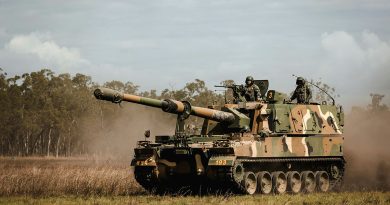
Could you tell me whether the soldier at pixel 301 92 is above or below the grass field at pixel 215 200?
above

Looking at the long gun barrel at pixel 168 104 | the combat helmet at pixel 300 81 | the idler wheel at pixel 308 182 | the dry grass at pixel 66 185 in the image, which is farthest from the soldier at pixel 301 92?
the dry grass at pixel 66 185

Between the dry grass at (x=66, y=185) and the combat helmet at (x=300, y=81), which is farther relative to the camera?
the combat helmet at (x=300, y=81)

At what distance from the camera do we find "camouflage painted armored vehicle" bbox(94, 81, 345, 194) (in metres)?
22.8

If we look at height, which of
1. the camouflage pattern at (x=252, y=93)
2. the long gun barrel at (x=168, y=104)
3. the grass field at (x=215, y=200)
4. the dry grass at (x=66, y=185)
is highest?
the camouflage pattern at (x=252, y=93)

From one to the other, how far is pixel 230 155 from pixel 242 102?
143 inches

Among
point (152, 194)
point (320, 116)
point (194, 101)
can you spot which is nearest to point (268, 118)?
point (320, 116)

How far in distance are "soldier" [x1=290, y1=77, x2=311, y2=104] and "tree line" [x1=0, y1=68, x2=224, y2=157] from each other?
188 feet

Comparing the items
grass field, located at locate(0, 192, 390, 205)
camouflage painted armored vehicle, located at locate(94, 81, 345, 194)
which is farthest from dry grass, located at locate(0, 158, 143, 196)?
grass field, located at locate(0, 192, 390, 205)

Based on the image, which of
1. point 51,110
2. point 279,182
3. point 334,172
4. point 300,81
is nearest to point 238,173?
point 279,182

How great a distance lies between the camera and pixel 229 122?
2486 cm

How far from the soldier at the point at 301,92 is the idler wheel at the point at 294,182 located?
3.37 metres

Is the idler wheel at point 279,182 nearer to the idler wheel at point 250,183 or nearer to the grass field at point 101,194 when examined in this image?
the idler wheel at point 250,183

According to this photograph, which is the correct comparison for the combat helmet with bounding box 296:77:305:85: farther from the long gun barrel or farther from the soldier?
the long gun barrel

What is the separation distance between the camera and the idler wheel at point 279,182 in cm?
2491
